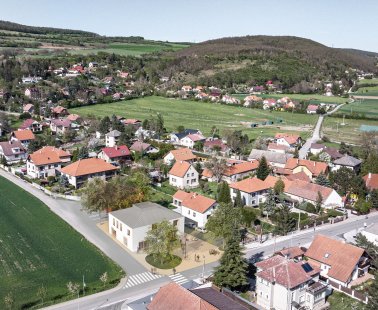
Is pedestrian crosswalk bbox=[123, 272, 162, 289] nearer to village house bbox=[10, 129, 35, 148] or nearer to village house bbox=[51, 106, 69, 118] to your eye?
village house bbox=[10, 129, 35, 148]

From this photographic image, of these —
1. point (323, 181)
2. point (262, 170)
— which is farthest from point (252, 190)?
point (323, 181)

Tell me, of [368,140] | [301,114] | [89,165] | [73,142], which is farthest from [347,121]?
[89,165]

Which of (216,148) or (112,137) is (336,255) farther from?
(112,137)

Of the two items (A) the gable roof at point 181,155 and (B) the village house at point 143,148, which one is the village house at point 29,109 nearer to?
(B) the village house at point 143,148

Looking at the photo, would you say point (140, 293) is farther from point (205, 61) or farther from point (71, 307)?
point (205, 61)

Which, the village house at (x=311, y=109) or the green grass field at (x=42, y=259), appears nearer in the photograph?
the green grass field at (x=42, y=259)

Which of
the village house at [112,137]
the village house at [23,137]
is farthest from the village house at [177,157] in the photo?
the village house at [23,137]

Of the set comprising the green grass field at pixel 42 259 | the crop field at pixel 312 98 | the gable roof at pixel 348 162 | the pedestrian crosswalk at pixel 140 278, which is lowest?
the green grass field at pixel 42 259
